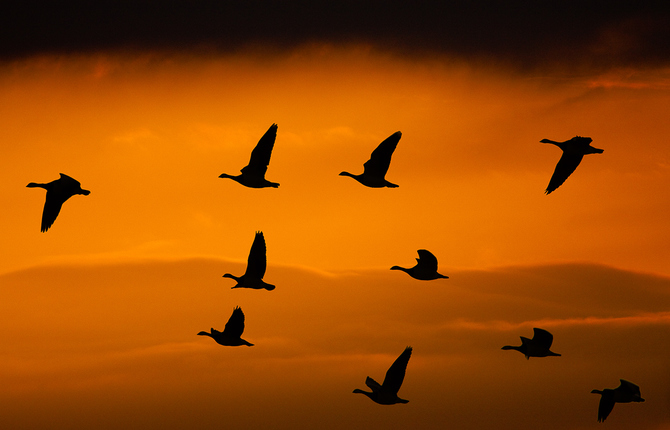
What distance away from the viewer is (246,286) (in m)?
42.8

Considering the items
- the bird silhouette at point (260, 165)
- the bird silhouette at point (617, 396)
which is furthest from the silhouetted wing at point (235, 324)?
the bird silhouette at point (617, 396)

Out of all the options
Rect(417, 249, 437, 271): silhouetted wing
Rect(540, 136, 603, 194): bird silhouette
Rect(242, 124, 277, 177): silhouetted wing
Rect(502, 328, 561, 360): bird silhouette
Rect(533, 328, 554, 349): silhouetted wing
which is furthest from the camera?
Rect(502, 328, 561, 360): bird silhouette

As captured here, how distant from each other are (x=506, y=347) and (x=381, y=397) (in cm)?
838

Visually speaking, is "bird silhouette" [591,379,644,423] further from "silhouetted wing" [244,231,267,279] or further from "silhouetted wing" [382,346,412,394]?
"silhouetted wing" [244,231,267,279]

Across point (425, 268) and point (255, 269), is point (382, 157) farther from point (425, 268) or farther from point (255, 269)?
point (255, 269)

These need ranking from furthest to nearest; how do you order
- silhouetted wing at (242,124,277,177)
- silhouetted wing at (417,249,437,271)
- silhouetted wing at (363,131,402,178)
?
silhouetted wing at (417,249,437,271) → silhouetted wing at (363,131,402,178) → silhouetted wing at (242,124,277,177)

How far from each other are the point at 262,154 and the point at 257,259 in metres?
4.63

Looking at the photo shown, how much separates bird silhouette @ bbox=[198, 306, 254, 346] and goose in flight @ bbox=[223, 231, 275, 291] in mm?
2046

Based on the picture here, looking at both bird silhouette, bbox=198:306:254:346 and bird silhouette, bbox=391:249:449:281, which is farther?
bird silhouette, bbox=198:306:254:346

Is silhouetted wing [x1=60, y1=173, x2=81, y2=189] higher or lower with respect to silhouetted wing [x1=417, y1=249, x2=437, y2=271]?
higher

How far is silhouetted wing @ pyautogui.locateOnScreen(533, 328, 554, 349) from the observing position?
43.1m

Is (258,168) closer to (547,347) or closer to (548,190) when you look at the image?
(548,190)

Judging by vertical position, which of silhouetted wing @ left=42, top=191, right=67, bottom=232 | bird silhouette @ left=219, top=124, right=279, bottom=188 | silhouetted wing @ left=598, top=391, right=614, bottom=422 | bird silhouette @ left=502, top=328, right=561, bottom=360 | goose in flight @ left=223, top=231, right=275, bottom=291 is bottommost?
silhouetted wing @ left=598, top=391, right=614, bottom=422

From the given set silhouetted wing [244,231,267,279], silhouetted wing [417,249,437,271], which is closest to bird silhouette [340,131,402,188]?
silhouetted wing [417,249,437,271]
